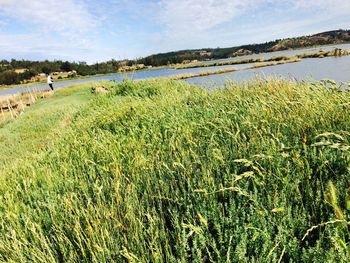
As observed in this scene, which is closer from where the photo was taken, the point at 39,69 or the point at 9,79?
the point at 9,79

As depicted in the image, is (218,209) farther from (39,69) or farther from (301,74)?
(39,69)

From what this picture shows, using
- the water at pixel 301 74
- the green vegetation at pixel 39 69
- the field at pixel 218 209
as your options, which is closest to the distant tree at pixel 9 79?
the green vegetation at pixel 39 69

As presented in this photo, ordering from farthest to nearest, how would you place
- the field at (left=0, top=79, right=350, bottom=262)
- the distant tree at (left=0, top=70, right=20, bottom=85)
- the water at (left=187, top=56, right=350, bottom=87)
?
the distant tree at (left=0, top=70, right=20, bottom=85) < the water at (left=187, top=56, right=350, bottom=87) < the field at (left=0, top=79, right=350, bottom=262)

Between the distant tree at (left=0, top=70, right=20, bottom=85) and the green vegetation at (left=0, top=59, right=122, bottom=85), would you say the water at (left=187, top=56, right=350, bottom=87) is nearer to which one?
the green vegetation at (left=0, top=59, right=122, bottom=85)

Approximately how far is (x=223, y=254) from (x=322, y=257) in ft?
2.14

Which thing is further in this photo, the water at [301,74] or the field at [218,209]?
the water at [301,74]

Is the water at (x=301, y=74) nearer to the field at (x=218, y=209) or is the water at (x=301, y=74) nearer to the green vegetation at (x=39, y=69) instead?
the field at (x=218, y=209)

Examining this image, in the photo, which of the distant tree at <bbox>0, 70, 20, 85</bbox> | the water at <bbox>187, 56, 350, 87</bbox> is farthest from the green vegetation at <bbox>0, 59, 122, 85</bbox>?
the water at <bbox>187, 56, 350, 87</bbox>

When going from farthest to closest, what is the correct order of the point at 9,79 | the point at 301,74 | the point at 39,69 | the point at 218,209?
the point at 39,69
the point at 9,79
the point at 301,74
the point at 218,209

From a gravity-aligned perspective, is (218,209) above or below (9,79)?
below

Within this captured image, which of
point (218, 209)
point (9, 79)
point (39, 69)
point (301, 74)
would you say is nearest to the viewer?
point (218, 209)

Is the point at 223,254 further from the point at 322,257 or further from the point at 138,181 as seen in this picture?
the point at 138,181

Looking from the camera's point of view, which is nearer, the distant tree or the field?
the field

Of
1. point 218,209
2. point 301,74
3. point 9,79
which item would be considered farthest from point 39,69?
point 218,209
